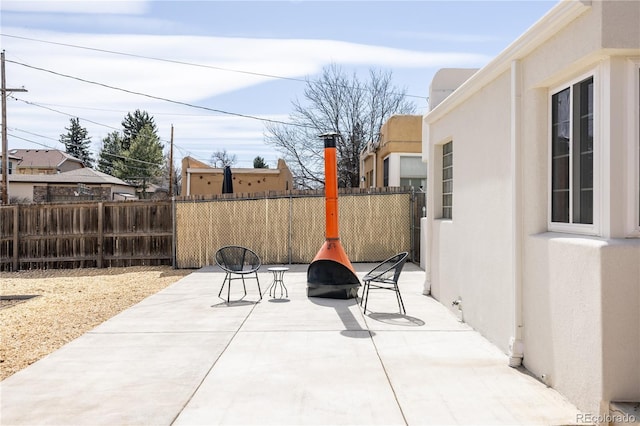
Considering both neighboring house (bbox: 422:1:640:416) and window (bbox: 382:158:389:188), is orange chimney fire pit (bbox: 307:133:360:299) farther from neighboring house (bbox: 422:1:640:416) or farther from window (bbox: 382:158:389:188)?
window (bbox: 382:158:389:188)

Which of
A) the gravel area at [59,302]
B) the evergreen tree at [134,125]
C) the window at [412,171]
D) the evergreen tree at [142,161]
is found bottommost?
the gravel area at [59,302]

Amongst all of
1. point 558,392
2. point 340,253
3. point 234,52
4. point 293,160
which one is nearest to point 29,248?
point 234,52

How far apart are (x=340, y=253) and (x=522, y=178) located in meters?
4.24

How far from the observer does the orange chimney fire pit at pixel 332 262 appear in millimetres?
8695

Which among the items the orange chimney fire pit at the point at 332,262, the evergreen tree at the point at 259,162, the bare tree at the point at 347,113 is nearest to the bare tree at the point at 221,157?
the evergreen tree at the point at 259,162

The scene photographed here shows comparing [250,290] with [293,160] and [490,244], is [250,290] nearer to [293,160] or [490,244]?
[490,244]

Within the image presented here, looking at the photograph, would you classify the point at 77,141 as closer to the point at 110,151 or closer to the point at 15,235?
the point at 110,151

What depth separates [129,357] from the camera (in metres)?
5.45

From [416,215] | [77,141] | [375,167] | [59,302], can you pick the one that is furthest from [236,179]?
[77,141]

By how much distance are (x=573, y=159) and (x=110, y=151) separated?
5484 centimetres

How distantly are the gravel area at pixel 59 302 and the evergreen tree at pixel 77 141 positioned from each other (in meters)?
54.3

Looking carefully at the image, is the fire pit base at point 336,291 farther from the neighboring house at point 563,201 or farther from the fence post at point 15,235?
the fence post at point 15,235

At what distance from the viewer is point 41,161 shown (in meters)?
48.8

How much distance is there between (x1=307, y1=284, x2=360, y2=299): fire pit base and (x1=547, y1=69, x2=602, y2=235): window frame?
4.51m
